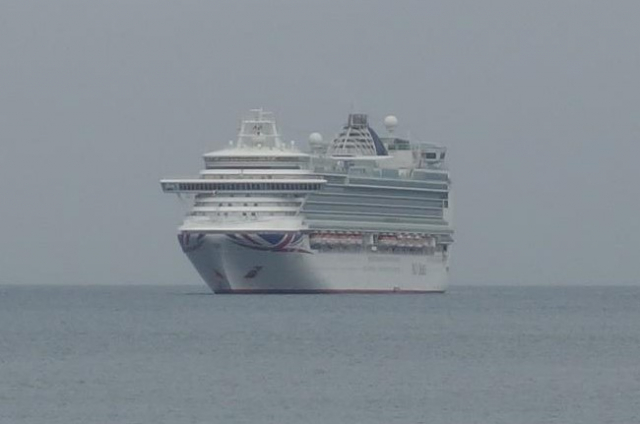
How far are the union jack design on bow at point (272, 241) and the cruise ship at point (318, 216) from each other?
4 cm

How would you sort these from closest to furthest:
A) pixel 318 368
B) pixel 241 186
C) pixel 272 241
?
pixel 318 368
pixel 272 241
pixel 241 186

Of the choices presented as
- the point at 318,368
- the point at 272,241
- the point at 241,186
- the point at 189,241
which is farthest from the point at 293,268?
the point at 318,368

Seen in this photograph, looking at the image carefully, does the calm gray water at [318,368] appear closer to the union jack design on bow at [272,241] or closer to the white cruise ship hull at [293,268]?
the white cruise ship hull at [293,268]

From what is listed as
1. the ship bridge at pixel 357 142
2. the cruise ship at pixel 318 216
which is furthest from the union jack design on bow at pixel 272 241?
the ship bridge at pixel 357 142

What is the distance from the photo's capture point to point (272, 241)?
309 ft

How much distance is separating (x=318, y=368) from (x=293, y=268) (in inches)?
1466

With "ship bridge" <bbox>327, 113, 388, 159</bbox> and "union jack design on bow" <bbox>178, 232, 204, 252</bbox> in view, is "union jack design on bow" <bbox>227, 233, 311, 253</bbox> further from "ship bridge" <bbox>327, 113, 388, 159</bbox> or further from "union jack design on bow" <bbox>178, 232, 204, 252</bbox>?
"ship bridge" <bbox>327, 113, 388, 159</bbox>

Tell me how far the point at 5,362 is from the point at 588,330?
2757 cm

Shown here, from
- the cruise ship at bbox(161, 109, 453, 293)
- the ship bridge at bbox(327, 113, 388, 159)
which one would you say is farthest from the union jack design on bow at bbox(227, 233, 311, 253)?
the ship bridge at bbox(327, 113, 388, 159)

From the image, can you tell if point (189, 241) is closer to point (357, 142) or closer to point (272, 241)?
point (272, 241)

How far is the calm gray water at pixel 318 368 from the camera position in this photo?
159ft

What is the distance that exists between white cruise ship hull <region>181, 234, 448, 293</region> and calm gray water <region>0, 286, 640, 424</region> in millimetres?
1870

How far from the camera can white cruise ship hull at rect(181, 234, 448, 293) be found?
94750 millimetres

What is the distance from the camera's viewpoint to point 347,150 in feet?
349
